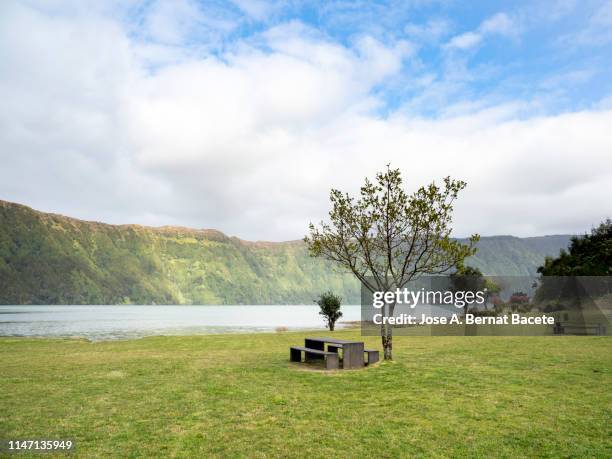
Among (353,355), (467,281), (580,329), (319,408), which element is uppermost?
(467,281)

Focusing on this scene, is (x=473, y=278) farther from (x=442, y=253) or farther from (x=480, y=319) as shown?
(x=442, y=253)

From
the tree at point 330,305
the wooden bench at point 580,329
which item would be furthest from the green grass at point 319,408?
the tree at point 330,305

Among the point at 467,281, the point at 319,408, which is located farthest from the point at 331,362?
the point at 467,281

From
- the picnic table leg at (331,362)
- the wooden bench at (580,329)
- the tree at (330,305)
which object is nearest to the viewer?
the picnic table leg at (331,362)

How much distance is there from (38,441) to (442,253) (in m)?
15.9

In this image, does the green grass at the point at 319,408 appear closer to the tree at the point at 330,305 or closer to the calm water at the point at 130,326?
the tree at the point at 330,305

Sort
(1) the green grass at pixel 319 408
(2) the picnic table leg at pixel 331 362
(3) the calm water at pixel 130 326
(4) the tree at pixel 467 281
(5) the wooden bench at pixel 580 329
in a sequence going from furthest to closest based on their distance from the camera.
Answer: (4) the tree at pixel 467 281
(3) the calm water at pixel 130 326
(5) the wooden bench at pixel 580 329
(2) the picnic table leg at pixel 331 362
(1) the green grass at pixel 319 408

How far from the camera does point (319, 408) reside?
11453 millimetres

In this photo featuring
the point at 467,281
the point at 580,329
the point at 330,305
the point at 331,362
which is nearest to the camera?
the point at 331,362

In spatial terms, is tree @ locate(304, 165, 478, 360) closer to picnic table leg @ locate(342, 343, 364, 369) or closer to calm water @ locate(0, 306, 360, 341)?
picnic table leg @ locate(342, 343, 364, 369)

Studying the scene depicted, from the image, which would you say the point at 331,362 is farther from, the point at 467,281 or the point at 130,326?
the point at 130,326

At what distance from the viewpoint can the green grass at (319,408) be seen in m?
8.62

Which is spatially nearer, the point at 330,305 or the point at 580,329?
the point at 580,329

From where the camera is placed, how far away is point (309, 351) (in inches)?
750
